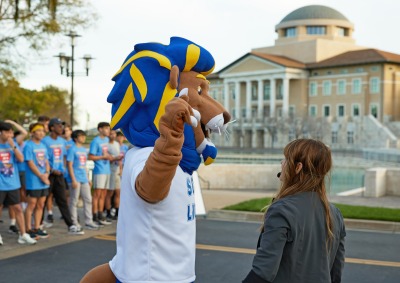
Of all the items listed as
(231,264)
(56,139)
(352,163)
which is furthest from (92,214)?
(352,163)

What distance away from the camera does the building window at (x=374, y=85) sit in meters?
65.3

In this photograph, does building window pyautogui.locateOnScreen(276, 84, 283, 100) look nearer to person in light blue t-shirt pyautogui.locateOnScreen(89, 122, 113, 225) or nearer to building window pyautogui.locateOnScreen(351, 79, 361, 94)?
building window pyautogui.locateOnScreen(351, 79, 361, 94)

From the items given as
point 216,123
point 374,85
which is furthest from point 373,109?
point 216,123

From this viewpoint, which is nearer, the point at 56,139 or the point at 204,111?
the point at 204,111

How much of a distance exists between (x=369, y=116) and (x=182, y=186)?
63.9 metres

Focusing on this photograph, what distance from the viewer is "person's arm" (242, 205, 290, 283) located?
106 inches

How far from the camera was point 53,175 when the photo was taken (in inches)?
337

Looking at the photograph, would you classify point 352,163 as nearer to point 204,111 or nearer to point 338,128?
point 338,128

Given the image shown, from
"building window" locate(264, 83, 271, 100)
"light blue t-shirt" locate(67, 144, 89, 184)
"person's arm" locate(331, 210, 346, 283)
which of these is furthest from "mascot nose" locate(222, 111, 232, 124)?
"building window" locate(264, 83, 271, 100)

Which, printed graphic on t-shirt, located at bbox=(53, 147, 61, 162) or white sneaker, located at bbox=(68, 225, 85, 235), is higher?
printed graphic on t-shirt, located at bbox=(53, 147, 61, 162)

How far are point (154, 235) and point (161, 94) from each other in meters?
0.86

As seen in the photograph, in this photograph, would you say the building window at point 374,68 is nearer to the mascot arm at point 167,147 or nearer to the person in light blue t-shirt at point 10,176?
the person in light blue t-shirt at point 10,176

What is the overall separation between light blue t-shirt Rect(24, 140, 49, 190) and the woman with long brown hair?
5.74 m

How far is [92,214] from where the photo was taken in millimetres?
9641
